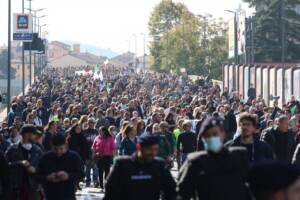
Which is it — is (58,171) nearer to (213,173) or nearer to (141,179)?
(141,179)

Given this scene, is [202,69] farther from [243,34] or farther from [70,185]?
[70,185]

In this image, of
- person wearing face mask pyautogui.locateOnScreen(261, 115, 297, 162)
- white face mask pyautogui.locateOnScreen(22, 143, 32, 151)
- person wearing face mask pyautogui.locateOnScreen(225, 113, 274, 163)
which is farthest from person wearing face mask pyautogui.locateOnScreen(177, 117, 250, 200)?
person wearing face mask pyautogui.locateOnScreen(261, 115, 297, 162)

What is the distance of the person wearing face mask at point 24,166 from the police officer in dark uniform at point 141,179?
3.27m

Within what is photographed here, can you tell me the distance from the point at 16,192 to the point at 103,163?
8.72 meters

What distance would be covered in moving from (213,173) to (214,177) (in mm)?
31

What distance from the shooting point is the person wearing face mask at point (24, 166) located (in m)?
12.3

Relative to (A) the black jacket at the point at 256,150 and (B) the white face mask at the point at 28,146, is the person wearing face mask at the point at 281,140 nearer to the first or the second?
(A) the black jacket at the point at 256,150

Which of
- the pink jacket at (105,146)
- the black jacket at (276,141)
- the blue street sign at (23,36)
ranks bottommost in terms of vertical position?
the pink jacket at (105,146)

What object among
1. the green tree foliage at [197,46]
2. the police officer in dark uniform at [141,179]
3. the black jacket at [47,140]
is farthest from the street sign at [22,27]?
the green tree foliage at [197,46]

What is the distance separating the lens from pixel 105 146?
68.9 ft

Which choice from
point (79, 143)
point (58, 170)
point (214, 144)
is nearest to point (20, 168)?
point (58, 170)

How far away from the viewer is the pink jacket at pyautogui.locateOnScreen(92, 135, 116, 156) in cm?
2097

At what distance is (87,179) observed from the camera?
22.3 m

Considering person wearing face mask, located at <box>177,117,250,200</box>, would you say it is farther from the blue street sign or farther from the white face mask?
the blue street sign
